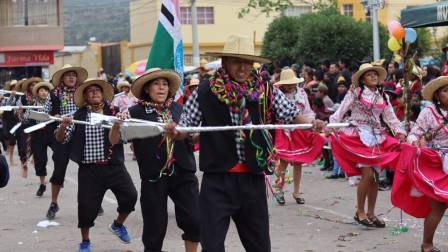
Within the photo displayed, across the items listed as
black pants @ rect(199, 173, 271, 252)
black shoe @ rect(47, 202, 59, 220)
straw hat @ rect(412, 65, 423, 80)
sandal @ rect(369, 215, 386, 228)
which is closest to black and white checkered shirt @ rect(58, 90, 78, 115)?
black shoe @ rect(47, 202, 59, 220)

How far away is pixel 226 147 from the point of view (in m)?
6.21

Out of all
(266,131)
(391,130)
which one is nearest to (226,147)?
(266,131)

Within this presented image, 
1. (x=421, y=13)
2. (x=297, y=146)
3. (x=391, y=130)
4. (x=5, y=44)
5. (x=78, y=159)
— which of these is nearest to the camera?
(x=78, y=159)

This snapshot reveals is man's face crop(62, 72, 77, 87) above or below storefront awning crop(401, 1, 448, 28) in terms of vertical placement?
below

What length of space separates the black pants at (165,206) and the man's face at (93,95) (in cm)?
167

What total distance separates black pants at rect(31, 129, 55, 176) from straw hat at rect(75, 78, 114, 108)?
3.83m

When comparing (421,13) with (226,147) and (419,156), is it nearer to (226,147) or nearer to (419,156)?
(419,156)

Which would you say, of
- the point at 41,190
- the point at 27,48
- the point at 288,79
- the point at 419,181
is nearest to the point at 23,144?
the point at 41,190

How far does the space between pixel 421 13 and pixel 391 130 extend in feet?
12.6

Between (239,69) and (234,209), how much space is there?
100cm

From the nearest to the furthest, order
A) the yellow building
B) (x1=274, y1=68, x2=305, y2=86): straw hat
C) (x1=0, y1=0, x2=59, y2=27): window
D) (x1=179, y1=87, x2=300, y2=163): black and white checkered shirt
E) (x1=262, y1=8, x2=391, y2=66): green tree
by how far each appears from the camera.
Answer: (x1=179, y1=87, x2=300, y2=163): black and white checkered shirt, (x1=274, y1=68, x2=305, y2=86): straw hat, (x1=262, y1=8, x2=391, y2=66): green tree, (x1=0, y1=0, x2=59, y2=27): window, the yellow building

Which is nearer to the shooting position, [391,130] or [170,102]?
[170,102]

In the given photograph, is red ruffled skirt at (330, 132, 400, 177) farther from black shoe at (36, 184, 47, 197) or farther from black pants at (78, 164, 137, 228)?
black shoe at (36, 184, 47, 197)

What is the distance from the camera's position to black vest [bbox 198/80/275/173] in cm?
620
